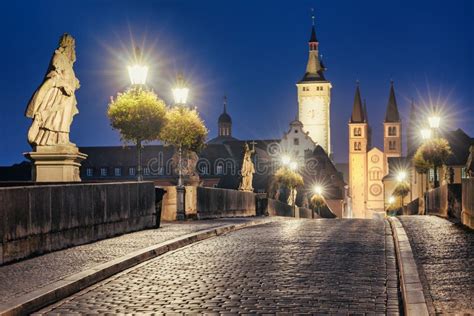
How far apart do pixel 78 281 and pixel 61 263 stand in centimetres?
200

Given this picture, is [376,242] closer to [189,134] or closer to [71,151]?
[71,151]

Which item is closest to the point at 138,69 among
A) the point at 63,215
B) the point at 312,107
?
the point at 63,215

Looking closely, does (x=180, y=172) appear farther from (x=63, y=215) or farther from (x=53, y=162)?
(x=63, y=215)

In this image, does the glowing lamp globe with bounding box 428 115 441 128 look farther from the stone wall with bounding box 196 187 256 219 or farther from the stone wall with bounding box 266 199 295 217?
the stone wall with bounding box 266 199 295 217

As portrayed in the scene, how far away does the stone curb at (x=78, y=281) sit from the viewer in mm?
8719

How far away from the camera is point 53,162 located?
63.6ft

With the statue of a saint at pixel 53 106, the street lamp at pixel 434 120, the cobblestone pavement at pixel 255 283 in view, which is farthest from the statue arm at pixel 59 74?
the street lamp at pixel 434 120

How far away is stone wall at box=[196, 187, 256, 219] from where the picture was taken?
29.0 meters

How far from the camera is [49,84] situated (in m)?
19.1

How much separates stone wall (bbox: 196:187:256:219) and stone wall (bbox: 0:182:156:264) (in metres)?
8.46

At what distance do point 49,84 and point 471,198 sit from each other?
9.63m

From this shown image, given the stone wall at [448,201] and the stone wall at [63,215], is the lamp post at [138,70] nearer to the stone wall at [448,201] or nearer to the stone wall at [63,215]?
the stone wall at [63,215]

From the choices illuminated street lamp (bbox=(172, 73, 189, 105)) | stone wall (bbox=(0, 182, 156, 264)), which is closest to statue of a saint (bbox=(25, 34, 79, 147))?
stone wall (bbox=(0, 182, 156, 264))

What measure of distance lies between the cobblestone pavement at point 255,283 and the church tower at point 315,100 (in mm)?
168574
